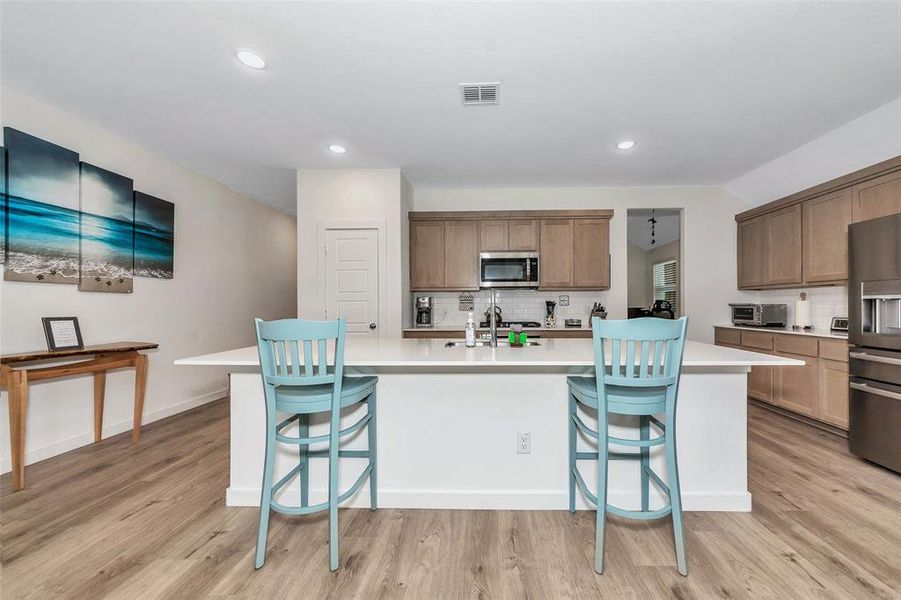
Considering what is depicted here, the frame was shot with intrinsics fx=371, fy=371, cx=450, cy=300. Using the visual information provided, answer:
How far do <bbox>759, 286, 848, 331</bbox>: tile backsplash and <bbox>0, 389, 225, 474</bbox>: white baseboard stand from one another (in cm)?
676

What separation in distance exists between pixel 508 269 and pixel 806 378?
10.0 ft

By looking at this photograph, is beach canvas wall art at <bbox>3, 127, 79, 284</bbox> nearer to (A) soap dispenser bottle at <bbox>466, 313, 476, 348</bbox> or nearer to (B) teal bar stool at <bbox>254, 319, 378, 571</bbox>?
(B) teal bar stool at <bbox>254, 319, 378, 571</bbox>

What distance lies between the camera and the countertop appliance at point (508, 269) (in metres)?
4.61

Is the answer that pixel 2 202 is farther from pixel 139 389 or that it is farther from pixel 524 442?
pixel 524 442

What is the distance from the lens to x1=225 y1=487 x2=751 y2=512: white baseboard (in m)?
2.08

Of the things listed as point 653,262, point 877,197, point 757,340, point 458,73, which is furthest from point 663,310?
point 458,73

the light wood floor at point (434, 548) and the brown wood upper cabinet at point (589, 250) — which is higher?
the brown wood upper cabinet at point (589, 250)

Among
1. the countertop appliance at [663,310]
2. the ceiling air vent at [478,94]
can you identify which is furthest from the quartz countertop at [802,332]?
the ceiling air vent at [478,94]

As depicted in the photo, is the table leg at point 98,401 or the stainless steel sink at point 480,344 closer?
the stainless steel sink at point 480,344

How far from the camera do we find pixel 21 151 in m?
2.61

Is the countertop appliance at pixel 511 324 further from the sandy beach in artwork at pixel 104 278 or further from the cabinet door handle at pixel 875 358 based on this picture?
the sandy beach in artwork at pixel 104 278

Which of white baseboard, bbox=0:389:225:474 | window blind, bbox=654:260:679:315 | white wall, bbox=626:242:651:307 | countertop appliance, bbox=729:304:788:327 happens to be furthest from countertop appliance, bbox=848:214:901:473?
white wall, bbox=626:242:651:307

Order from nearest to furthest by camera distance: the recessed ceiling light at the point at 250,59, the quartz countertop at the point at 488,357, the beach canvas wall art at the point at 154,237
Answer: the quartz countertop at the point at 488,357, the recessed ceiling light at the point at 250,59, the beach canvas wall art at the point at 154,237

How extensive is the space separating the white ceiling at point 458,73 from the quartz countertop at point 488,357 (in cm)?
176
